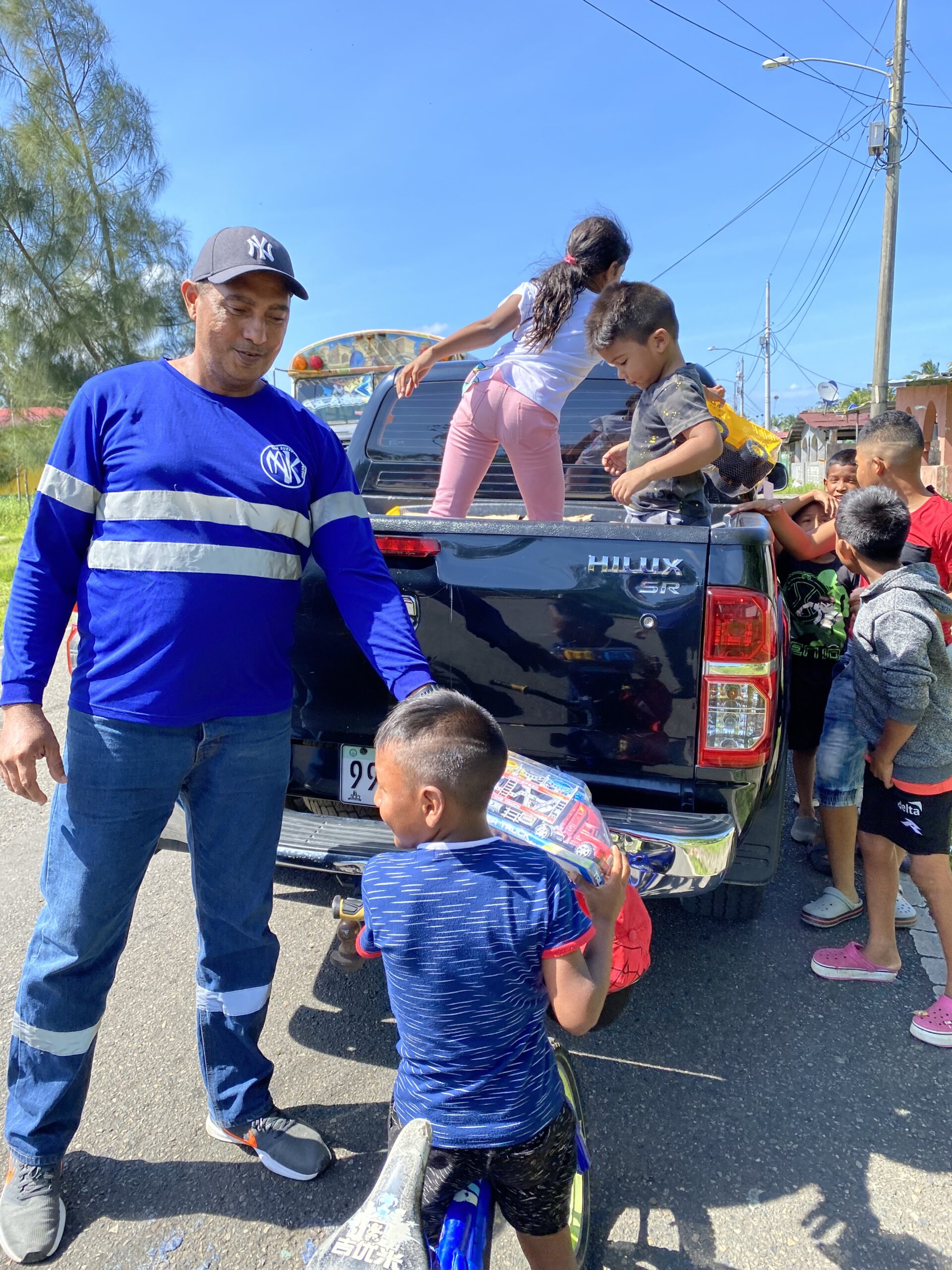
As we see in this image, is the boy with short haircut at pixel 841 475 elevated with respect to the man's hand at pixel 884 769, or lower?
elevated

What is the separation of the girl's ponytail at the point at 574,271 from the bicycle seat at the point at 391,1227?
104 inches

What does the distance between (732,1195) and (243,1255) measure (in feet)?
3.84

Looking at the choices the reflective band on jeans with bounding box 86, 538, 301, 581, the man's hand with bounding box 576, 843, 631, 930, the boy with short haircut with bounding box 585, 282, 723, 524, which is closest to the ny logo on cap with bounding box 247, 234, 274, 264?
the reflective band on jeans with bounding box 86, 538, 301, 581

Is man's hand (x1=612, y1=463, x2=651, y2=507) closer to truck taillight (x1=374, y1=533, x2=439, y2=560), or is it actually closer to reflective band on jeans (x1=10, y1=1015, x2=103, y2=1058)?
truck taillight (x1=374, y1=533, x2=439, y2=560)

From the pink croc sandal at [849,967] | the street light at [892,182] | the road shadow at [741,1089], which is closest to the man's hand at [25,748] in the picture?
the road shadow at [741,1089]

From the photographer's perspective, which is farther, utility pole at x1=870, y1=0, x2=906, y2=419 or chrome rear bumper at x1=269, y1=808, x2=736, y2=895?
utility pole at x1=870, y1=0, x2=906, y2=419

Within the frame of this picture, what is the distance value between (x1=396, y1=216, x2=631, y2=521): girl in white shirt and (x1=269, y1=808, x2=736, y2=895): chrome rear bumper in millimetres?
1406

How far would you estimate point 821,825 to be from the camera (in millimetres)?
4156

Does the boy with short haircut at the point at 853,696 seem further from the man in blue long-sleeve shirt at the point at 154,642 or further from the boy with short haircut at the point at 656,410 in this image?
the man in blue long-sleeve shirt at the point at 154,642

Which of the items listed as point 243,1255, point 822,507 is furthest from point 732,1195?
point 822,507

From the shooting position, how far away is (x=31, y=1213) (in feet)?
6.70

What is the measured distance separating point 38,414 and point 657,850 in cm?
1845

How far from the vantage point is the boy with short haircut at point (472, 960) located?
146 centimetres

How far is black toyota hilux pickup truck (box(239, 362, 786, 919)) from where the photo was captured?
2.39 meters
